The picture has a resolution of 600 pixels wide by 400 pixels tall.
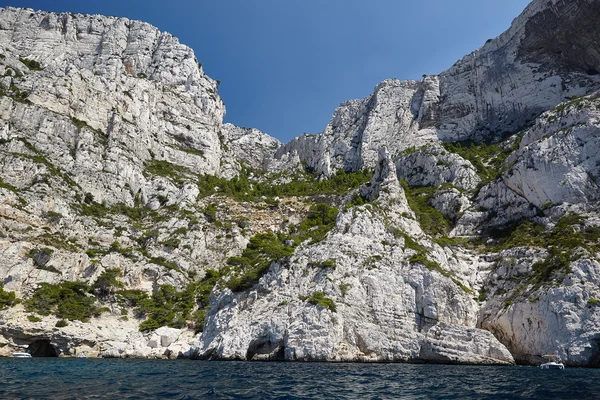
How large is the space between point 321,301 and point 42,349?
36391mm

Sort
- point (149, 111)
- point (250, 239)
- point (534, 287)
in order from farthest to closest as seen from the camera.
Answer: point (149, 111) → point (250, 239) → point (534, 287)

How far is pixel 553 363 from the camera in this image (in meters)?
32.3

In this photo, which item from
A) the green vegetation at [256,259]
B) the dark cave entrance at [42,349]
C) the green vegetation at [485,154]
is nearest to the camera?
the green vegetation at [256,259]

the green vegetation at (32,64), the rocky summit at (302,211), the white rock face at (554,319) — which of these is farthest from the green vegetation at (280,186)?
the white rock face at (554,319)

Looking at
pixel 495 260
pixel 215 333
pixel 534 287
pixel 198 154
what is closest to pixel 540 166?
pixel 495 260

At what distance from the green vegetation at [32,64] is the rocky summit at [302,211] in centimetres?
40

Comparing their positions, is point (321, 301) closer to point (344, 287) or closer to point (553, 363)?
point (344, 287)

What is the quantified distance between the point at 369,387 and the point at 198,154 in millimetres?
94802

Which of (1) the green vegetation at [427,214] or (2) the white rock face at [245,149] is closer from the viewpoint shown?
(1) the green vegetation at [427,214]

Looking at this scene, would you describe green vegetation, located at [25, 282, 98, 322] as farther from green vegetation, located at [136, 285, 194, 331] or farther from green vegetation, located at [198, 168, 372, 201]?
green vegetation, located at [198, 168, 372, 201]

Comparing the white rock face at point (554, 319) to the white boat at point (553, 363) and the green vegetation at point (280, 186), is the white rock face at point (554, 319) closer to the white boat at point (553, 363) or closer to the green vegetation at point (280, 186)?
the white boat at point (553, 363)

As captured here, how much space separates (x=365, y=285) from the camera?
43.3m

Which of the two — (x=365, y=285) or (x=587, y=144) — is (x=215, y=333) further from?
(x=587, y=144)

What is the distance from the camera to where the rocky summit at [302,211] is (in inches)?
1582
